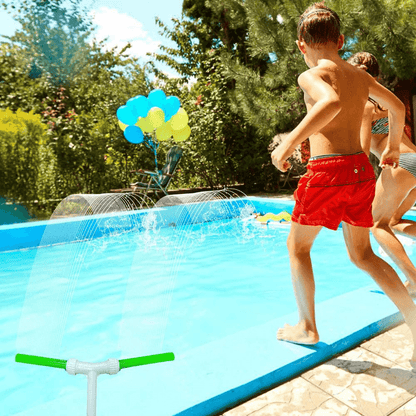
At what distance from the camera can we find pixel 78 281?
3.90 metres

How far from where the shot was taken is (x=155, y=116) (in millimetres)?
7262

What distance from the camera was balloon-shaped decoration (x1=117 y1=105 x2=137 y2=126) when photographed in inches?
286

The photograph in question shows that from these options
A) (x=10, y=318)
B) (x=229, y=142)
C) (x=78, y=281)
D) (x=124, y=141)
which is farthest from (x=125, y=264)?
(x=229, y=142)

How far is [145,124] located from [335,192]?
633 cm

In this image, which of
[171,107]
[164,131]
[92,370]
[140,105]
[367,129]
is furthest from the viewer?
[164,131]

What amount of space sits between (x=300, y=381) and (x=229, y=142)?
8.97 metres

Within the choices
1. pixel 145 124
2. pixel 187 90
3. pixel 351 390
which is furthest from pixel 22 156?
pixel 351 390

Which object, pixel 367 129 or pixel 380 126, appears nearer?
pixel 367 129

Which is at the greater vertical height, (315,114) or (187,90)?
(187,90)

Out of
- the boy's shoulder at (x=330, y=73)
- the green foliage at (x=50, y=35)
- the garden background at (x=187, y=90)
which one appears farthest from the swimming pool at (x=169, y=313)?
the green foliage at (x=50, y=35)

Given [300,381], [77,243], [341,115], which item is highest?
[341,115]

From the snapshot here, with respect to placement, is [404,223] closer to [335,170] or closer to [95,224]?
[335,170]

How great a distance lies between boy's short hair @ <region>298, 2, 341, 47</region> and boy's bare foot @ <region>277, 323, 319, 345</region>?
124 cm

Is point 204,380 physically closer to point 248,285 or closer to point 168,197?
point 248,285
